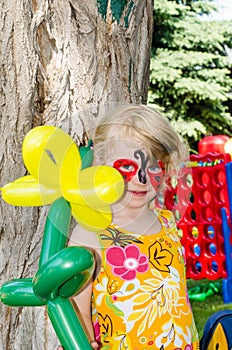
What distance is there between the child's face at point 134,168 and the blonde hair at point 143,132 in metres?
0.02

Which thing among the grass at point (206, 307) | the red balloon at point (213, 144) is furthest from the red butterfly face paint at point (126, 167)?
the red balloon at point (213, 144)

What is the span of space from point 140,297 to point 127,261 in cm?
9

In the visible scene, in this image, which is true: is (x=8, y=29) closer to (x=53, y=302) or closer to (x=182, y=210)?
(x=182, y=210)

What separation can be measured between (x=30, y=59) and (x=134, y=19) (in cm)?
34

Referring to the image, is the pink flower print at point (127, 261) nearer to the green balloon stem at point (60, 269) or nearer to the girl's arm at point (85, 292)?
the girl's arm at point (85, 292)

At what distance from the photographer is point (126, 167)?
1441 millimetres

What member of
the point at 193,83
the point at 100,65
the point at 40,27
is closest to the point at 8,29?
the point at 40,27

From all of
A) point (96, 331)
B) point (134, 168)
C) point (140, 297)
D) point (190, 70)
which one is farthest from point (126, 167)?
point (190, 70)

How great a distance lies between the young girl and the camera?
57.5 inches

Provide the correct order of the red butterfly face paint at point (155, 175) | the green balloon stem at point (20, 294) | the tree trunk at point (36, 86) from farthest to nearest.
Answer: the tree trunk at point (36, 86)
the red butterfly face paint at point (155, 175)
the green balloon stem at point (20, 294)

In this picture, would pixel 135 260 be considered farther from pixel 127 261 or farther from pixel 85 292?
pixel 85 292

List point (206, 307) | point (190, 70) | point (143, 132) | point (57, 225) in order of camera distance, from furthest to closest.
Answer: point (190, 70), point (206, 307), point (143, 132), point (57, 225)

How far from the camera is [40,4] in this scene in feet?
5.74

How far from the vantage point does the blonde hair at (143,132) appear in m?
1.48
